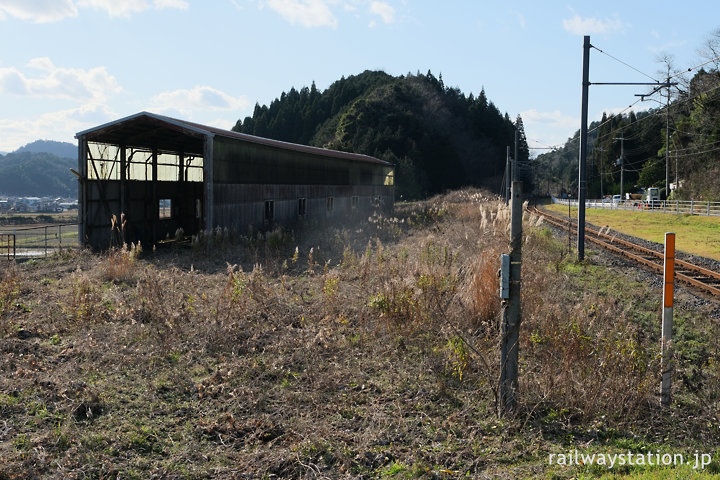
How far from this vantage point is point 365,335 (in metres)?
7.84

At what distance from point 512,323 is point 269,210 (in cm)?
2066

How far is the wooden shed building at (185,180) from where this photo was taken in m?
20.6

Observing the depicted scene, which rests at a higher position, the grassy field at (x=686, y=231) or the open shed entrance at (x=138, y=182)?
the open shed entrance at (x=138, y=182)

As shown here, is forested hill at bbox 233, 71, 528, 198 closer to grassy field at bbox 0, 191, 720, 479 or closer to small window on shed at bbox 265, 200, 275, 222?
small window on shed at bbox 265, 200, 275, 222

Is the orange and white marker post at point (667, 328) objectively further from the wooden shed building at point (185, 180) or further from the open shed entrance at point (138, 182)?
the open shed entrance at point (138, 182)

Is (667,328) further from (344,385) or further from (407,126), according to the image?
(407,126)

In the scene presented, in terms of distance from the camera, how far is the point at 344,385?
20.8 ft

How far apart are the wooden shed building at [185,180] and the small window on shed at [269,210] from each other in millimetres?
46

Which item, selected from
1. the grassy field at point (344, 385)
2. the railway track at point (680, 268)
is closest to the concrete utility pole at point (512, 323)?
the grassy field at point (344, 385)

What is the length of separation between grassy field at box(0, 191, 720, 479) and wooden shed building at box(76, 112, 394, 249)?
11.4 metres

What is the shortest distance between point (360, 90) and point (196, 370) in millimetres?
91791

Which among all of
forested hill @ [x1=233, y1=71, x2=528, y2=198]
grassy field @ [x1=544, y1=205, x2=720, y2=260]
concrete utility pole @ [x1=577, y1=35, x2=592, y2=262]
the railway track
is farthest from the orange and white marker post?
forested hill @ [x1=233, y1=71, x2=528, y2=198]

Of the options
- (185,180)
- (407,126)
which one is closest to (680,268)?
(185,180)

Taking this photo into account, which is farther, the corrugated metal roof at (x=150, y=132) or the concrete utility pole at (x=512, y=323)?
the corrugated metal roof at (x=150, y=132)
